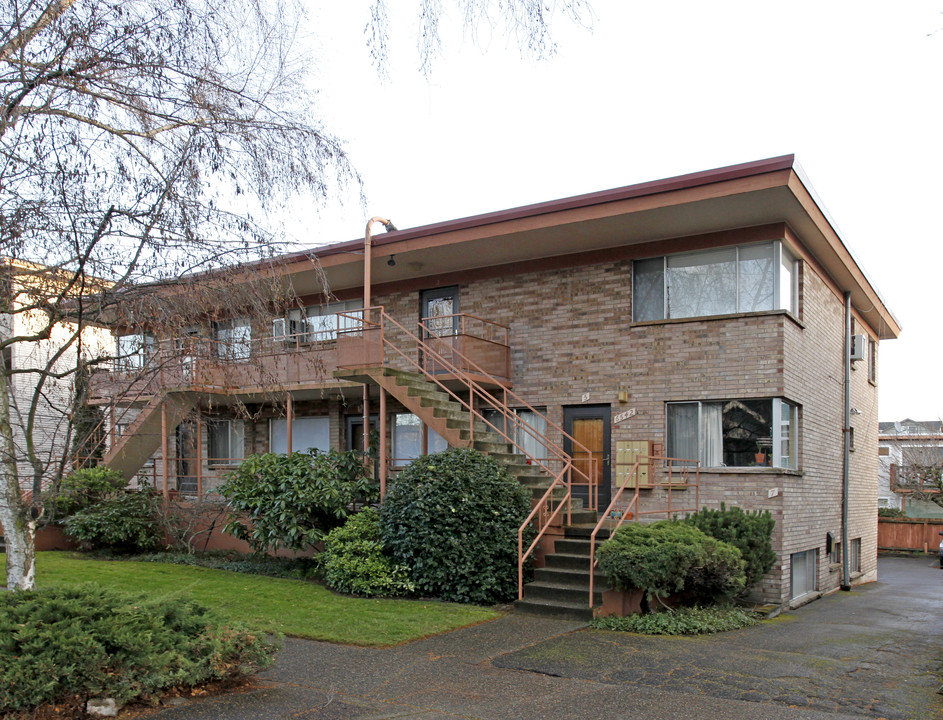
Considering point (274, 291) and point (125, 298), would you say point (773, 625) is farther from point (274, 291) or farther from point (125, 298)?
point (125, 298)

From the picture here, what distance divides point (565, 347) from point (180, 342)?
8.89m

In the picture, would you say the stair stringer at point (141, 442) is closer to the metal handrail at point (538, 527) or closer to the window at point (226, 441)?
the window at point (226, 441)

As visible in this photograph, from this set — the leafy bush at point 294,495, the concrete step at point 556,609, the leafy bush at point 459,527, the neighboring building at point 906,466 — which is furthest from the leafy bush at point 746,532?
the neighboring building at point 906,466

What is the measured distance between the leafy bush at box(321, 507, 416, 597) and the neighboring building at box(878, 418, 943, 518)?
30.8m

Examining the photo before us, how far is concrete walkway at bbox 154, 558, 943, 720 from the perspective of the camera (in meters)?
6.75

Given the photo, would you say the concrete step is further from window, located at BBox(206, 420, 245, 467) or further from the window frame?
window, located at BBox(206, 420, 245, 467)

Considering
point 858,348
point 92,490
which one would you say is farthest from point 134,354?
point 858,348

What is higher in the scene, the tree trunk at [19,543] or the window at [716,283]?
the window at [716,283]

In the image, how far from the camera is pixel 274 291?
311 inches

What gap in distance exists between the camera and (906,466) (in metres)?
38.6

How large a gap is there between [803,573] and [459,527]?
273 inches

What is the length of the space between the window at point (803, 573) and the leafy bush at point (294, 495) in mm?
7248

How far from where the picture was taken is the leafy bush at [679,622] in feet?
33.0

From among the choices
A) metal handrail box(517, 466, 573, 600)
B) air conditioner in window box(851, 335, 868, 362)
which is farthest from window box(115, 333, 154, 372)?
air conditioner in window box(851, 335, 868, 362)
